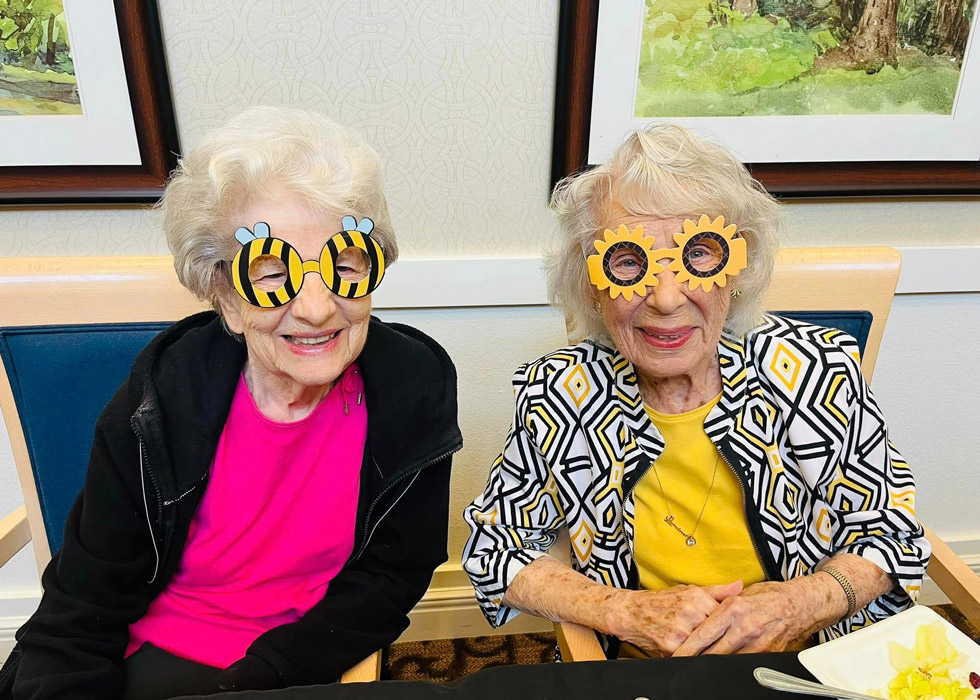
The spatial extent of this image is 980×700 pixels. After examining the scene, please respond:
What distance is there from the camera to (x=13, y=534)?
127 centimetres

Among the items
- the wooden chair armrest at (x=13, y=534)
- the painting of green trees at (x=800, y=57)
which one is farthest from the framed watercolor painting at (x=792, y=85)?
the wooden chair armrest at (x=13, y=534)

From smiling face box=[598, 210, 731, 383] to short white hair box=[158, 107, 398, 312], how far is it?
0.37m

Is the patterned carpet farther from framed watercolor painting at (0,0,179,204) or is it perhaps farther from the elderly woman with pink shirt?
framed watercolor painting at (0,0,179,204)

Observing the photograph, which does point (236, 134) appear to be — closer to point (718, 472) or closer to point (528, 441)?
point (528, 441)

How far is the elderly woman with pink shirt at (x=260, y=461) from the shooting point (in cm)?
94

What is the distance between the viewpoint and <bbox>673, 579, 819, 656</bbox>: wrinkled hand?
93cm

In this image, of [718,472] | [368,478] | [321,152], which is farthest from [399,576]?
[321,152]

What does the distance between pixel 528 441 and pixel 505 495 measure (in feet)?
0.34

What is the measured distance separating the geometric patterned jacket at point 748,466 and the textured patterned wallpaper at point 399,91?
54cm

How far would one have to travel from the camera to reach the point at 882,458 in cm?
103

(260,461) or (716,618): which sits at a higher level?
(260,461)

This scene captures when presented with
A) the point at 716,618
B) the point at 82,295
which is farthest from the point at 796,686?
the point at 82,295

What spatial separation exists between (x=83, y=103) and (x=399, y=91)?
63 cm

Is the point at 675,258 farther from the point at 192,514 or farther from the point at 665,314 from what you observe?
the point at 192,514
